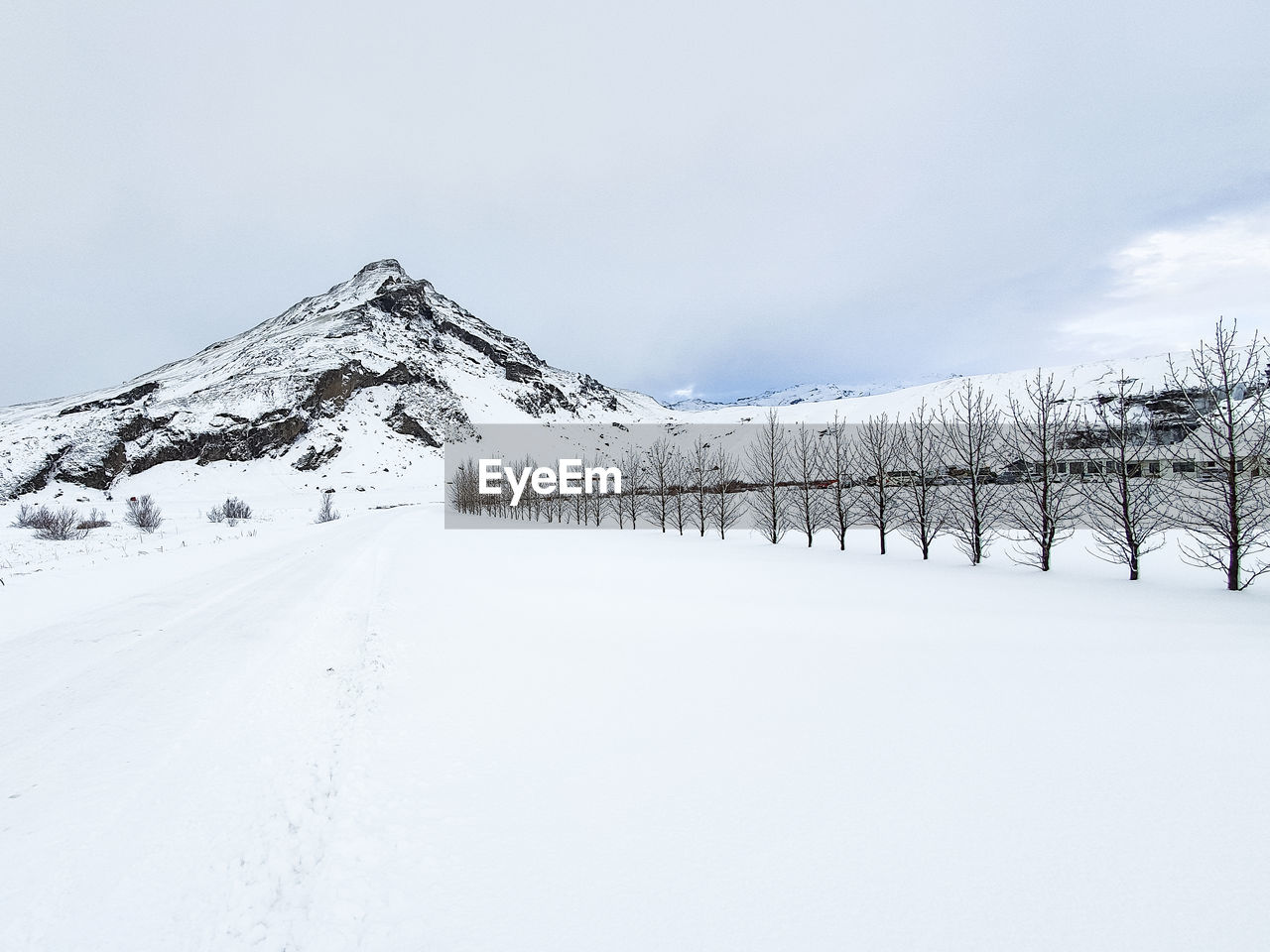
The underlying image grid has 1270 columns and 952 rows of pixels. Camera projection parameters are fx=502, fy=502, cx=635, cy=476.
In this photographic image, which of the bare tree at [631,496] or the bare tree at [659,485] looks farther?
the bare tree at [631,496]

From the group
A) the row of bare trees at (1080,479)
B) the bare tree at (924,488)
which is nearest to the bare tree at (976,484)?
the row of bare trees at (1080,479)

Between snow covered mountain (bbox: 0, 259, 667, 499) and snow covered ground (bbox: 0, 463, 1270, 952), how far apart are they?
74.0 metres

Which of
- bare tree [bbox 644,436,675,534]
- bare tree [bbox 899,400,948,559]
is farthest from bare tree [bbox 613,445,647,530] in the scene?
bare tree [bbox 899,400,948,559]

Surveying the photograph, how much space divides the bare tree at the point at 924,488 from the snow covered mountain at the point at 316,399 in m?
72.3

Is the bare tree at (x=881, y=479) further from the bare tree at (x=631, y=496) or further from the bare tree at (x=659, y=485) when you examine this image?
the bare tree at (x=631, y=496)

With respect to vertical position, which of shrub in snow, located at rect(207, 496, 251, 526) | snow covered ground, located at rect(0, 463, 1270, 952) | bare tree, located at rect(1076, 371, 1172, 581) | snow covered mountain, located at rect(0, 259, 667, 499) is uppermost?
snow covered mountain, located at rect(0, 259, 667, 499)

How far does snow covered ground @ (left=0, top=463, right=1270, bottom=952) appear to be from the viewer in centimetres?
225

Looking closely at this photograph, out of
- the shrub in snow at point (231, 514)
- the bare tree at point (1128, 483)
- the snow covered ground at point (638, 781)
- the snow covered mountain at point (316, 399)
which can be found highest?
the snow covered mountain at point (316, 399)

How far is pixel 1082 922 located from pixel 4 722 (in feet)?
24.9

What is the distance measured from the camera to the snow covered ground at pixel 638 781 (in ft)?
7.39

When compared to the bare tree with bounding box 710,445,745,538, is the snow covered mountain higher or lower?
higher

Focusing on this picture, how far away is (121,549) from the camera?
1728 cm

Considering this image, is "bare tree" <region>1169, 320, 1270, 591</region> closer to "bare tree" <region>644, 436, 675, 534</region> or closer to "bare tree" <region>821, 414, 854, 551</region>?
"bare tree" <region>821, 414, 854, 551</region>

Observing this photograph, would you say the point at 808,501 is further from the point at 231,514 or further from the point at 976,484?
the point at 231,514
